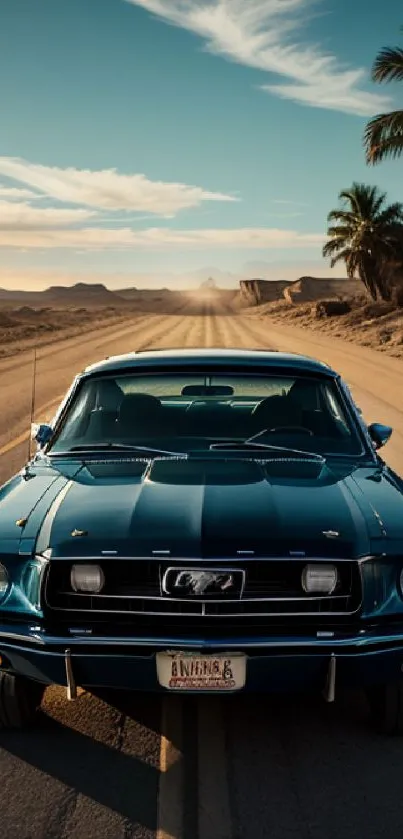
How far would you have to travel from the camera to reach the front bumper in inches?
150

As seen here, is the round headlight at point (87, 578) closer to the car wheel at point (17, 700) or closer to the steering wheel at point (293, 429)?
the car wheel at point (17, 700)

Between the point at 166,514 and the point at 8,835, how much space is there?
52.1 inches

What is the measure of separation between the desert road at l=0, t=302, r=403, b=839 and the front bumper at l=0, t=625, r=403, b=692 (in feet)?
1.09

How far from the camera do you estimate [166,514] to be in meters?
4.13

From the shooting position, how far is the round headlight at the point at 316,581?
12.8 feet

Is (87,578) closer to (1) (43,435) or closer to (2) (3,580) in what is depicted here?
(2) (3,580)

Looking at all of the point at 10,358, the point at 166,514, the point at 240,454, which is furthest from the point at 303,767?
the point at 10,358

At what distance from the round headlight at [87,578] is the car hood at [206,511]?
0.24ft

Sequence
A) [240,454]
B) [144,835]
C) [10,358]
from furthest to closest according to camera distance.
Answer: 1. [10,358]
2. [240,454]
3. [144,835]

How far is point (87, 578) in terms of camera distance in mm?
3947

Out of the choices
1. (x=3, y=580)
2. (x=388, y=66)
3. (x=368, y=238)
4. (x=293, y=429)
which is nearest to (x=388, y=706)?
(x=3, y=580)

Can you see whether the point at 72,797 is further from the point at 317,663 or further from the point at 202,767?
the point at 317,663

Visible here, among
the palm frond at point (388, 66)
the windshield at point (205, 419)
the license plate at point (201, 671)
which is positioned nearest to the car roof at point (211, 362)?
the windshield at point (205, 419)

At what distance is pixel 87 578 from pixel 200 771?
0.85 m
